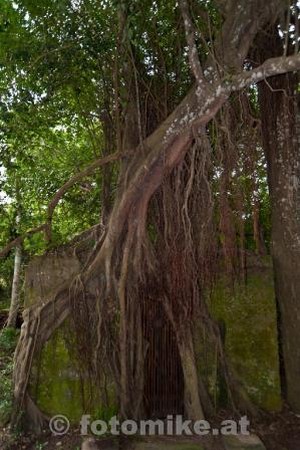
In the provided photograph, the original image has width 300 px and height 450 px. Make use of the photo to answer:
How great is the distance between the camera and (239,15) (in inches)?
127

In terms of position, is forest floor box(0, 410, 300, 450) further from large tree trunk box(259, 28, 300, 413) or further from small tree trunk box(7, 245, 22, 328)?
small tree trunk box(7, 245, 22, 328)

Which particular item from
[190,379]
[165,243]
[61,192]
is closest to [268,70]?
[165,243]

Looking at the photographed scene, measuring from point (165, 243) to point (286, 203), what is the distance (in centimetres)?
114

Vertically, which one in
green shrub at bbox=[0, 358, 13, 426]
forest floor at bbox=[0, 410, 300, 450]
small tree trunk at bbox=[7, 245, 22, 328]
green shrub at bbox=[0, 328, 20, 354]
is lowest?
forest floor at bbox=[0, 410, 300, 450]

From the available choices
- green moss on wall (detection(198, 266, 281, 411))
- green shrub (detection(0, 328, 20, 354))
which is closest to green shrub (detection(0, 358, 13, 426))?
green moss on wall (detection(198, 266, 281, 411))

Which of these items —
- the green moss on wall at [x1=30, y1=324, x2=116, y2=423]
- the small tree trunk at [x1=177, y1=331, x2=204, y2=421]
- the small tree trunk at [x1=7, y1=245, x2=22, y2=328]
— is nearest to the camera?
the small tree trunk at [x1=177, y1=331, x2=204, y2=421]

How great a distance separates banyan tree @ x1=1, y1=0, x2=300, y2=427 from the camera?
3428mm

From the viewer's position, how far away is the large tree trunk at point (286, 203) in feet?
12.5

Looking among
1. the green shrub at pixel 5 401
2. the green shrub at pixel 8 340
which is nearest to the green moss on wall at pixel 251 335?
the green shrub at pixel 5 401

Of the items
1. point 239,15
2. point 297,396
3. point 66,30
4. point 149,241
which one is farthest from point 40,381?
point 239,15

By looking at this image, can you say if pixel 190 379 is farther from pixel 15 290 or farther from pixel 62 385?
pixel 15 290

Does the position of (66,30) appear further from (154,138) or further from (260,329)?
(260,329)

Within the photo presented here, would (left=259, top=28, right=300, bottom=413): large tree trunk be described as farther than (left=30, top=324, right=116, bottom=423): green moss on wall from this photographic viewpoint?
Yes

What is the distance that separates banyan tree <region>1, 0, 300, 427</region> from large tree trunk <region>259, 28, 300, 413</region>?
1 cm
